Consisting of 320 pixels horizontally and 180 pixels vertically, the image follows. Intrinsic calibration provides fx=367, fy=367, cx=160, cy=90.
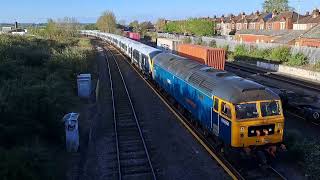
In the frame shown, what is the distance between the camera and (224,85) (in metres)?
14.1

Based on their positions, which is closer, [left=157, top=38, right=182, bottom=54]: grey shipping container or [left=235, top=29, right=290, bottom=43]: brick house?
[left=157, top=38, right=182, bottom=54]: grey shipping container

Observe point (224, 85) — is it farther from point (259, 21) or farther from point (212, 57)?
point (259, 21)

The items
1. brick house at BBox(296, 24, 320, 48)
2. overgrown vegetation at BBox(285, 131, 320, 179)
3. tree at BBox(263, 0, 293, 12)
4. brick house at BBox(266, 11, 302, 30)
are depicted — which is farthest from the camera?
tree at BBox(263, 0, 293, 12)

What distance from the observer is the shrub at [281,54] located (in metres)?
49.0

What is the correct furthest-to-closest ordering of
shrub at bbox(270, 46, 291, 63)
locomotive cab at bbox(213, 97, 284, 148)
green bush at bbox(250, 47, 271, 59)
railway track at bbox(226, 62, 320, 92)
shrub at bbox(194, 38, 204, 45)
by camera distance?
shrub at bbox(194, 38, 204, 45) < green bush at bbox(250, 47, 271, 59) < shrub at bbox(270, 46, 291, 63) < railway track at bbox(226, 62, 320, 92) < locomotive cab at bbox(213, 97, 284, 148)

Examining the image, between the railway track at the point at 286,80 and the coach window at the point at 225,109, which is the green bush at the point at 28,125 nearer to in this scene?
the coach window at the point at 225,109

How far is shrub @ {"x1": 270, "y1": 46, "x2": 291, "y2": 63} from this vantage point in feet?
161

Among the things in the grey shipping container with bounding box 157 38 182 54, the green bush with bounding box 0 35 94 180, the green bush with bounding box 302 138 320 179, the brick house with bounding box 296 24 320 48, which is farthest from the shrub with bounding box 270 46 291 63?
the green bush with bounding box 302 138 320 179

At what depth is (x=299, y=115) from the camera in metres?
20.9

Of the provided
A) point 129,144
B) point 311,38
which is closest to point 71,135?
point 129,144

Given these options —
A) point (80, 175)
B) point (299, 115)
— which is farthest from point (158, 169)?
point (299, 115)

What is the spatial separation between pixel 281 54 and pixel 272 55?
1.63 meters

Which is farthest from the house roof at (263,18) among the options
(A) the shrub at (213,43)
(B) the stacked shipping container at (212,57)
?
(B) the stacked shipping container at (212,57)

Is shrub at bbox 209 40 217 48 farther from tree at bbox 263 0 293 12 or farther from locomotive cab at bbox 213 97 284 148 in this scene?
tree at bbox 263 0 293 12
